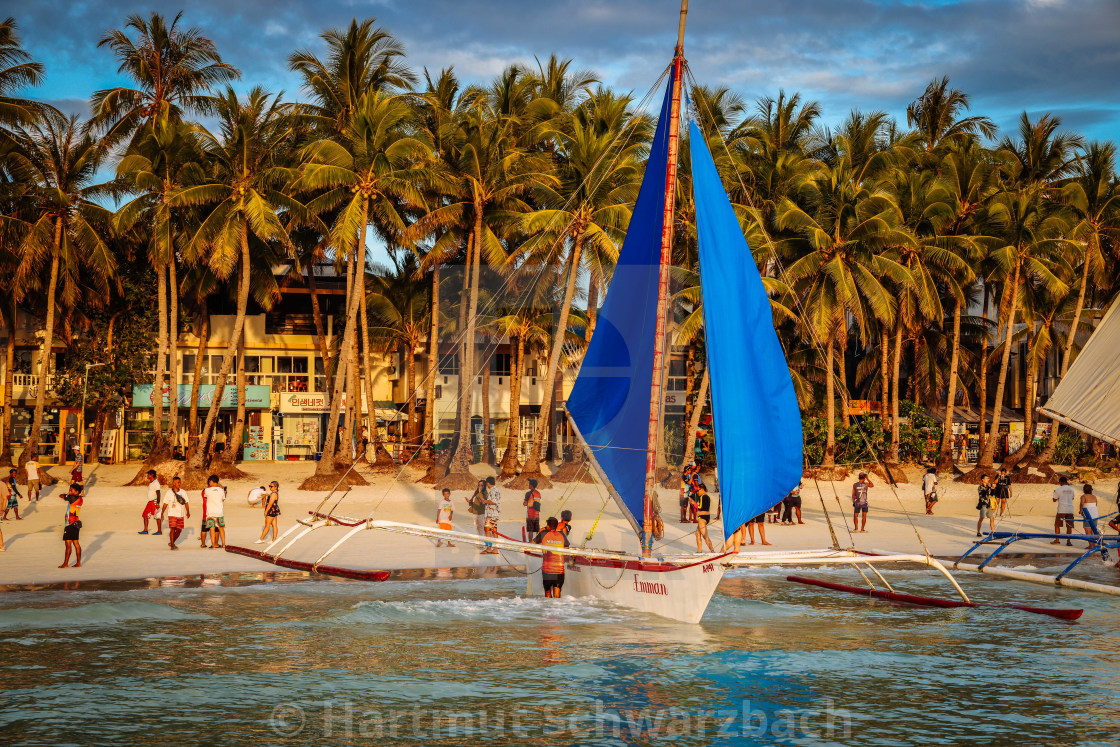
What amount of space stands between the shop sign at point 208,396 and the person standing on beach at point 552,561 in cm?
3691

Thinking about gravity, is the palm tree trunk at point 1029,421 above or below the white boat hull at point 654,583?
above

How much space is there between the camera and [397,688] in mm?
13828

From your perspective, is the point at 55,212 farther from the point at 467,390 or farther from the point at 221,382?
the point at 467,390

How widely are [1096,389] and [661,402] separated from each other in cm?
845

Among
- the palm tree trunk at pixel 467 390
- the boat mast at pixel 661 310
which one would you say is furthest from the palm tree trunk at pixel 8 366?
the boat mast at pixel 661 310

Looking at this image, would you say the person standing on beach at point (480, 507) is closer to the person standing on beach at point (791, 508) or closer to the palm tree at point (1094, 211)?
the person standing on beach at point (791, 508)

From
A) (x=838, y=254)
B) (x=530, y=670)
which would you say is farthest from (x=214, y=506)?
(x=838, y=254)

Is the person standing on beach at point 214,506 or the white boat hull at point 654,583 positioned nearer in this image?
the white boat hull at point 654,583

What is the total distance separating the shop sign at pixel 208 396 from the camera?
50.8m

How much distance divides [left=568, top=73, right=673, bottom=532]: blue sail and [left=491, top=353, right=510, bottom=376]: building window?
133 feet

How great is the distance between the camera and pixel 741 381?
51.8 feet

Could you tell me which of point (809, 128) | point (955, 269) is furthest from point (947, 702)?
point (809, 128)

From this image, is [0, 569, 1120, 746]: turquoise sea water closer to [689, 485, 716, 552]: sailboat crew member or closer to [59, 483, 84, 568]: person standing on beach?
[59, 483, 84, 568]: person standing on beach

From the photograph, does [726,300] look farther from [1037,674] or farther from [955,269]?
[955,269]
